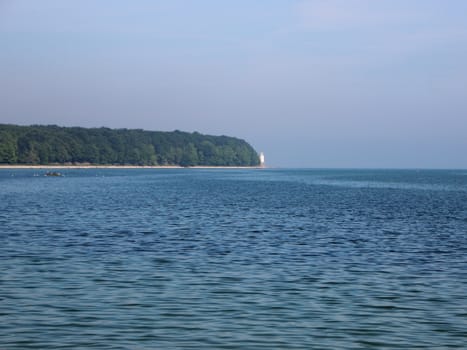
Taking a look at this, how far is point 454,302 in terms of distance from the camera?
20.2 metres

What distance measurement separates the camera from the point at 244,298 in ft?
66.6

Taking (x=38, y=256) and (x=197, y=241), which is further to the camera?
(x=197, y=241)

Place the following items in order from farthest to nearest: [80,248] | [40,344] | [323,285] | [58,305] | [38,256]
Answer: [80,248]
[38,256]
[323,285]
[58,305]
[40,344]

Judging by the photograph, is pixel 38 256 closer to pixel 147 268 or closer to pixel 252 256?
pixel 147 268

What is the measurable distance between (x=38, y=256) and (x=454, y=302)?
15642 millimetres

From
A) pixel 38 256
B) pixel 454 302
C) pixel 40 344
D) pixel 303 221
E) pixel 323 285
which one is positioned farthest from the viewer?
pixel 303 221

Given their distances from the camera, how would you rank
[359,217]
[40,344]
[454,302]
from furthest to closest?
[359,217] → [454,302] → [40,344]

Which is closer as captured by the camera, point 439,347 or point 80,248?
point 439,347

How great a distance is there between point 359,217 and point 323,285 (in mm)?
33243

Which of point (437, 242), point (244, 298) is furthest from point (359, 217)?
point (244, 298)

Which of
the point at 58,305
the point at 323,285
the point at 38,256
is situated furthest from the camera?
the point at 38,256

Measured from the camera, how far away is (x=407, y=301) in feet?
66.6

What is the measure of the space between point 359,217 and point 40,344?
4216 cm

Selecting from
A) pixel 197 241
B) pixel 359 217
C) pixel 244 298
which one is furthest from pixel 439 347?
pixel 359 217
